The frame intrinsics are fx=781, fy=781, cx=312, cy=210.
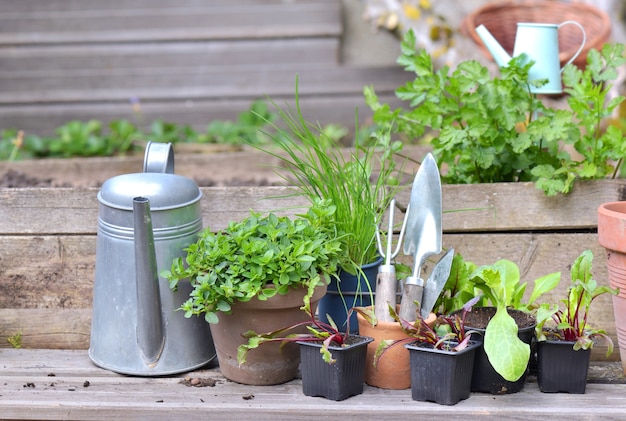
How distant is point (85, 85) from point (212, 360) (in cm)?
244

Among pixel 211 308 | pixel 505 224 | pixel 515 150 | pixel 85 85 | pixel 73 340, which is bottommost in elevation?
pixel 73 340

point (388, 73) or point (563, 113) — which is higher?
point (388, 73)

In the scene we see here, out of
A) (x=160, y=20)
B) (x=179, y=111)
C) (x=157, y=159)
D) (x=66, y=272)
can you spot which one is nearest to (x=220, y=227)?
(x=157, y=159)

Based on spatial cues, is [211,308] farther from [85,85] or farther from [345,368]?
[85,85]

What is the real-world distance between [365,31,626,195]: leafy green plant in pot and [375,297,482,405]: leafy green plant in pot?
0.42 metres

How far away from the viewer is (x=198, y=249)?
145 centimetres

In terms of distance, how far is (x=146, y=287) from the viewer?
1450 millimetres

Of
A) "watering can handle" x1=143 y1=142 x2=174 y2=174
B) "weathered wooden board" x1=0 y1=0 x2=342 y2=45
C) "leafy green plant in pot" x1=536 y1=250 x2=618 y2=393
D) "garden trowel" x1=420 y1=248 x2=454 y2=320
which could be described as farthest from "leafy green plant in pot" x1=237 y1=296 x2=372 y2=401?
"weathered wooden board" x1=0 y1=0 x2=342 y2=45

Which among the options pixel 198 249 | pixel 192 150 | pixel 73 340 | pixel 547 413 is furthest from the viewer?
pixel 192 150

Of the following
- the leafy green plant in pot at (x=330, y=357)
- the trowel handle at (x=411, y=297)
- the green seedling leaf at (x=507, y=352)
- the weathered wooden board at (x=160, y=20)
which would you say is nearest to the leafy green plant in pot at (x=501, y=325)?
the green seedling leaf at (x=507, y=352)

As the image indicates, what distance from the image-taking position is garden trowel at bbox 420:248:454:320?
1.44 metres

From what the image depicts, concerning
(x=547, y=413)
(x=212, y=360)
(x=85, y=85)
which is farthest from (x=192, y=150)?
(x=547, y=413)

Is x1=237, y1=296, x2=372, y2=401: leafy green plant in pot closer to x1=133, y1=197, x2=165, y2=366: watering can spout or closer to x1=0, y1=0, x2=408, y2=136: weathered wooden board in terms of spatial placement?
x1=133, y1=197, x2=165, y2=366: watering can spout

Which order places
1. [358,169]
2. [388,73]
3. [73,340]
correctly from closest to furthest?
[358,169], [73,340], [388,73]
